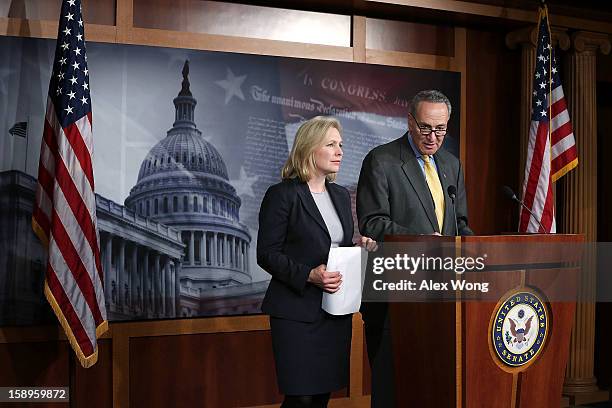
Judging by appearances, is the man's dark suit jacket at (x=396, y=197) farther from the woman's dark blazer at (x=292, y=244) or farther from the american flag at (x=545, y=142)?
the american flag at (x=545, y=142)

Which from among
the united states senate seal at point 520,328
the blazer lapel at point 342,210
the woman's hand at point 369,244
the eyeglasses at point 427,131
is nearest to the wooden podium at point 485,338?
the united states senate seal at point 520,328

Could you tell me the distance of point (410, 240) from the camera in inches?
111

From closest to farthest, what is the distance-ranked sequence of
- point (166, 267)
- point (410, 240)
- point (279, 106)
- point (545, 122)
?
point (410, 240)
point (166, 267)
point (279, 106)
point (545, 122)

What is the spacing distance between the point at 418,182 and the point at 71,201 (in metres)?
1.75

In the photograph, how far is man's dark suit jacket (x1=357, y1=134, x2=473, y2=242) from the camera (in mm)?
3125

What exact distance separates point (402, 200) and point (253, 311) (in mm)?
1979

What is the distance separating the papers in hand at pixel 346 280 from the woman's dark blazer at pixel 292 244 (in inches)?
2.5

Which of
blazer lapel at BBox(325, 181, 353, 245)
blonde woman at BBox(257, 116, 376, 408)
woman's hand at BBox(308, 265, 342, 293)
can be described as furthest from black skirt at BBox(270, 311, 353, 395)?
blazer lapel at BBox(325, 181, 353, 245)

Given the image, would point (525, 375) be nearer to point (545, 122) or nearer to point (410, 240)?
point (410, 240)

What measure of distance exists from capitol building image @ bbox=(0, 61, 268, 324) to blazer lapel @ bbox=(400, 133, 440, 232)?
1.79 metres

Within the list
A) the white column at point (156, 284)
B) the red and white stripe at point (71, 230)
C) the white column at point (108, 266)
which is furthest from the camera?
the white column at point (156, 284)

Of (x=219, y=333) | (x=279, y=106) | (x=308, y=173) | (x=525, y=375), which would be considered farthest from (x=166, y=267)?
(x=525, y=375)

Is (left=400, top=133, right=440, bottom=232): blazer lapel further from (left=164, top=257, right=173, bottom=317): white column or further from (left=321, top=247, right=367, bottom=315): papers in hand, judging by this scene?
(left=164, top=257, right=173, bottom=317): white column

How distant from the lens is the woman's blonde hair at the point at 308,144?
3.25 m
